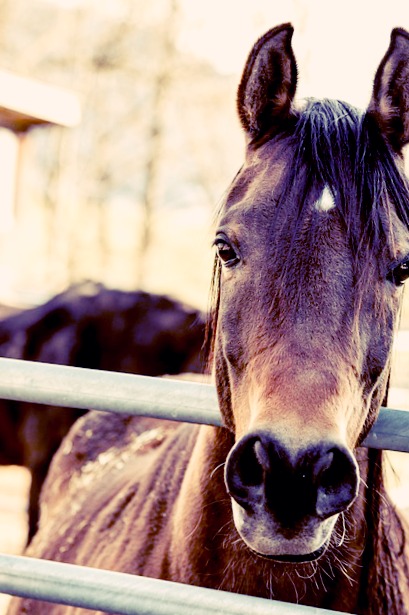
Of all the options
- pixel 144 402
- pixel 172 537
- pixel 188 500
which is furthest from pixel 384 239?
pixel 172 537

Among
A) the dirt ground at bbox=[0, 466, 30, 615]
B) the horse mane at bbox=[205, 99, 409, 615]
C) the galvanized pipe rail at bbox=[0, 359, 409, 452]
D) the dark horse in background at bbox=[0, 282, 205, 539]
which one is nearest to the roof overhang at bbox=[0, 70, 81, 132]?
the dark horse in background at bbox=[0, 282, 205, 539]

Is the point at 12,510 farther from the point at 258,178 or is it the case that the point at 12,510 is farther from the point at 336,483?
the point at 336,483

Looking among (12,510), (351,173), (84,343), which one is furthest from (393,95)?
(12,510)

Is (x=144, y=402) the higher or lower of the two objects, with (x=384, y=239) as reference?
lower

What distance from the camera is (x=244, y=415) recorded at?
1.29 meters

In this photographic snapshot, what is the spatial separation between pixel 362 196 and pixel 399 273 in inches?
7.0

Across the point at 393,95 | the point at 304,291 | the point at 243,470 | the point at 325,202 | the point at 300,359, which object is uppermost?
the point at 393,95

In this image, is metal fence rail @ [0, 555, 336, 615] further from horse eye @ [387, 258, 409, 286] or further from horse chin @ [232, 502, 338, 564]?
horse eye @ [387, 258, 409, 286]

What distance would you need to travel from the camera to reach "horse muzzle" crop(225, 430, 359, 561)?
3.40 ft

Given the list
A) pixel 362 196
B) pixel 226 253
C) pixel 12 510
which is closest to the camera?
pixel 362 196

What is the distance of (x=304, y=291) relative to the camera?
47.9 inches

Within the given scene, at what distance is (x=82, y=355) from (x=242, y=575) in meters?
3.96

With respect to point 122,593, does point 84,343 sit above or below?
below

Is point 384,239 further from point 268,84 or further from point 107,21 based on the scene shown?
point 107,21
